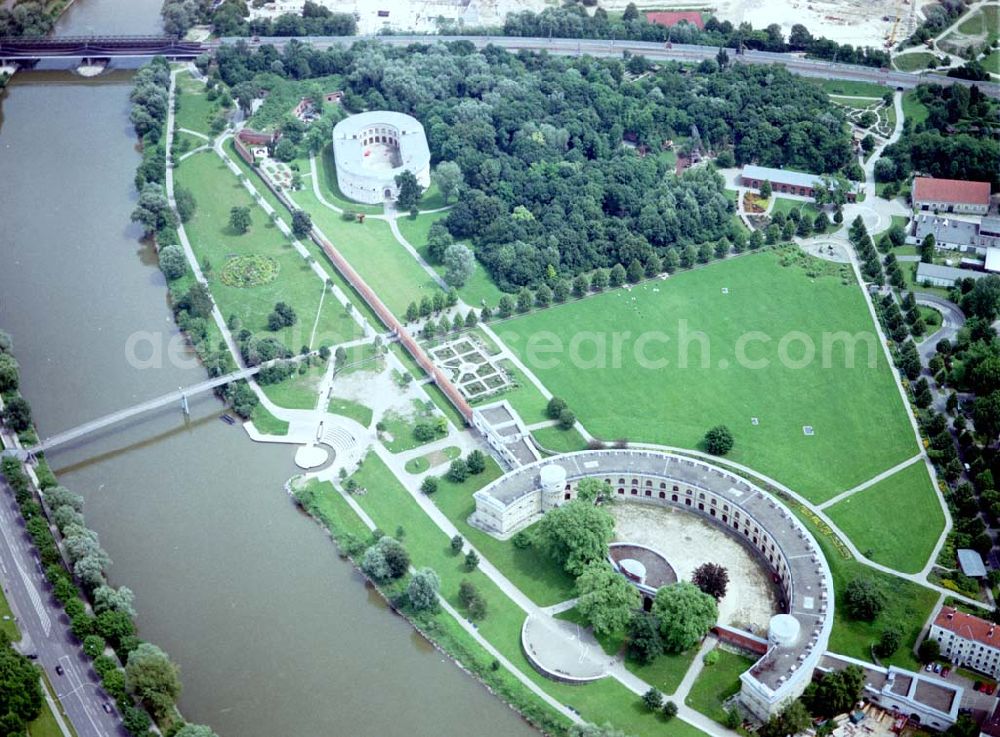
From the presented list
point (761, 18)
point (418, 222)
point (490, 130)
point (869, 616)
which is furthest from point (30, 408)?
point (761, 18)

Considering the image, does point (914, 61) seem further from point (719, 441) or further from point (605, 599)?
point (605, 599)

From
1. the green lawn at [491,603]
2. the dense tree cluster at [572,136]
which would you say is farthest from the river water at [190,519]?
the dense tree cluster at [572,136]

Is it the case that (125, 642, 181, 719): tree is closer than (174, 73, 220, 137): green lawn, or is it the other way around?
(125, 642, 181, 719): tree

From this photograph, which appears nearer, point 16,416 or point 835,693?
point 835,693

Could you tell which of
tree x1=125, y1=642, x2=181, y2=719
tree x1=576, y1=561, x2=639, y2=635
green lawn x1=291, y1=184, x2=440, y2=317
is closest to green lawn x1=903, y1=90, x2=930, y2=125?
green lawn x1=291, y1=184, x2=440, y2=317

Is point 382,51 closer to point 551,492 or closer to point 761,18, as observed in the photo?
point 761,18

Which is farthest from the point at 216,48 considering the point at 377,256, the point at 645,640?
the point at 645,640

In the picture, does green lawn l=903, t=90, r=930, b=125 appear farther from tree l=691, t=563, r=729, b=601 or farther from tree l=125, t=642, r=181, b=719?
tree l=125, t=642, r=181, b=719
